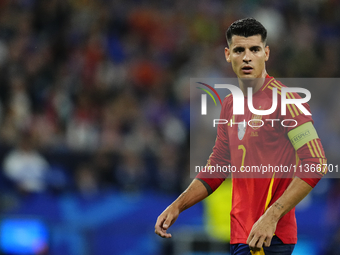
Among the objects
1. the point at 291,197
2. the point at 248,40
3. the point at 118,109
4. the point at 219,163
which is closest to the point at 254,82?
the point at 248,40

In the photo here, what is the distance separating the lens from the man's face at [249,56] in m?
3.44

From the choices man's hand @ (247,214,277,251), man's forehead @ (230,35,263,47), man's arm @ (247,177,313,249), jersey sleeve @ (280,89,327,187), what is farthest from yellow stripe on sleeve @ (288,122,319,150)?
man's forehead @ (230,35,263,47)

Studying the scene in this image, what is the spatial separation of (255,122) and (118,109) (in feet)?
22.4

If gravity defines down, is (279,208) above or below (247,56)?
below

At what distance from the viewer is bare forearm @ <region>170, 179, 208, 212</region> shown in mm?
3652

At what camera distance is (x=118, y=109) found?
10.1 meters

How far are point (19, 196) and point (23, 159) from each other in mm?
708

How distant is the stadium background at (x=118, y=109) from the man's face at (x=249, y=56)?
15.7 feet

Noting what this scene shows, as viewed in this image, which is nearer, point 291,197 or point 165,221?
point 291,197

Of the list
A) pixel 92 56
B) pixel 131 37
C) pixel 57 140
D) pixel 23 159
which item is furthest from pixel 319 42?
pixel 23 159

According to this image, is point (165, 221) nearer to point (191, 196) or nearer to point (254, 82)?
point (191, 196)

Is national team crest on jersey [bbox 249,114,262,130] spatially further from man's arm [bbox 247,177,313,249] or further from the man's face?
man's arm [bbox 247,177,313,249]

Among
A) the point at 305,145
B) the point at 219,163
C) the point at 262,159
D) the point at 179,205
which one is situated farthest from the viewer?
the point at 219,163

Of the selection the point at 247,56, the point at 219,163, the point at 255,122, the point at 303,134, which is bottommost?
the point at 219,163
